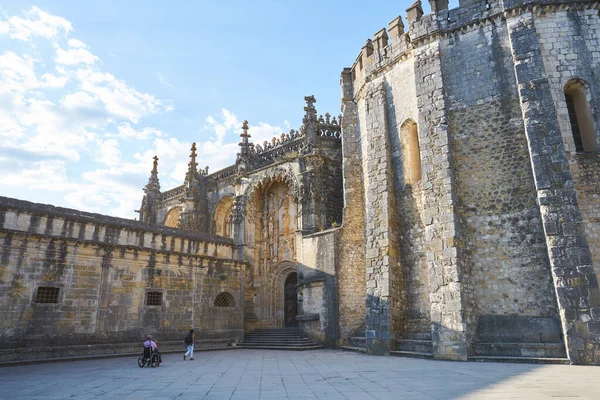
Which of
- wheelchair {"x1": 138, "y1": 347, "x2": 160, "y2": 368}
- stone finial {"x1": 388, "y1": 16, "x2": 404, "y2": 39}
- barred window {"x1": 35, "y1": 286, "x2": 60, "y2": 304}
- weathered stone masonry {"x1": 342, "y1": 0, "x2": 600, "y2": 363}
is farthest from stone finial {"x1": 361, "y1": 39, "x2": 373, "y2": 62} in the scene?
barred window {"x1": 35, "y1": 286, "x2": 60, "y2": 304}

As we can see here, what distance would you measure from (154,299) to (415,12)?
46.6 ft

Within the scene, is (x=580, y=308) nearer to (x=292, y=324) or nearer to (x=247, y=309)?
(x=292, y=324)

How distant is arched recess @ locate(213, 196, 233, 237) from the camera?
23.9 meters

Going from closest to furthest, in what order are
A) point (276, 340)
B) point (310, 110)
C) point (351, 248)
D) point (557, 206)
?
point (557, 206) < point (351, 248) < point (276, 340) < point (310, 110)

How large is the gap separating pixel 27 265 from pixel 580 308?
50.8ft

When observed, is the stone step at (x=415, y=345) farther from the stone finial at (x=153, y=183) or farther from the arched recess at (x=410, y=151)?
the stone finial at (x=153, y=183)

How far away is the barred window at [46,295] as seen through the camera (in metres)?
12.8

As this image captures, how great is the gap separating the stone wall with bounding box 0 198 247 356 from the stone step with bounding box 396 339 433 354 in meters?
8.13

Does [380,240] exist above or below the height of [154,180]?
below

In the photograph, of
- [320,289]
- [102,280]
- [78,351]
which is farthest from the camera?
[320,289]

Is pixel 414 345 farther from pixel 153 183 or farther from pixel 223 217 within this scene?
pixel 153 183

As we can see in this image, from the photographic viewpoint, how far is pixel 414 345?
1208 cm

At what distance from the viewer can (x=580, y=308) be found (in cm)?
973

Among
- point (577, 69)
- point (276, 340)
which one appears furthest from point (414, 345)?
point (577, 69)
